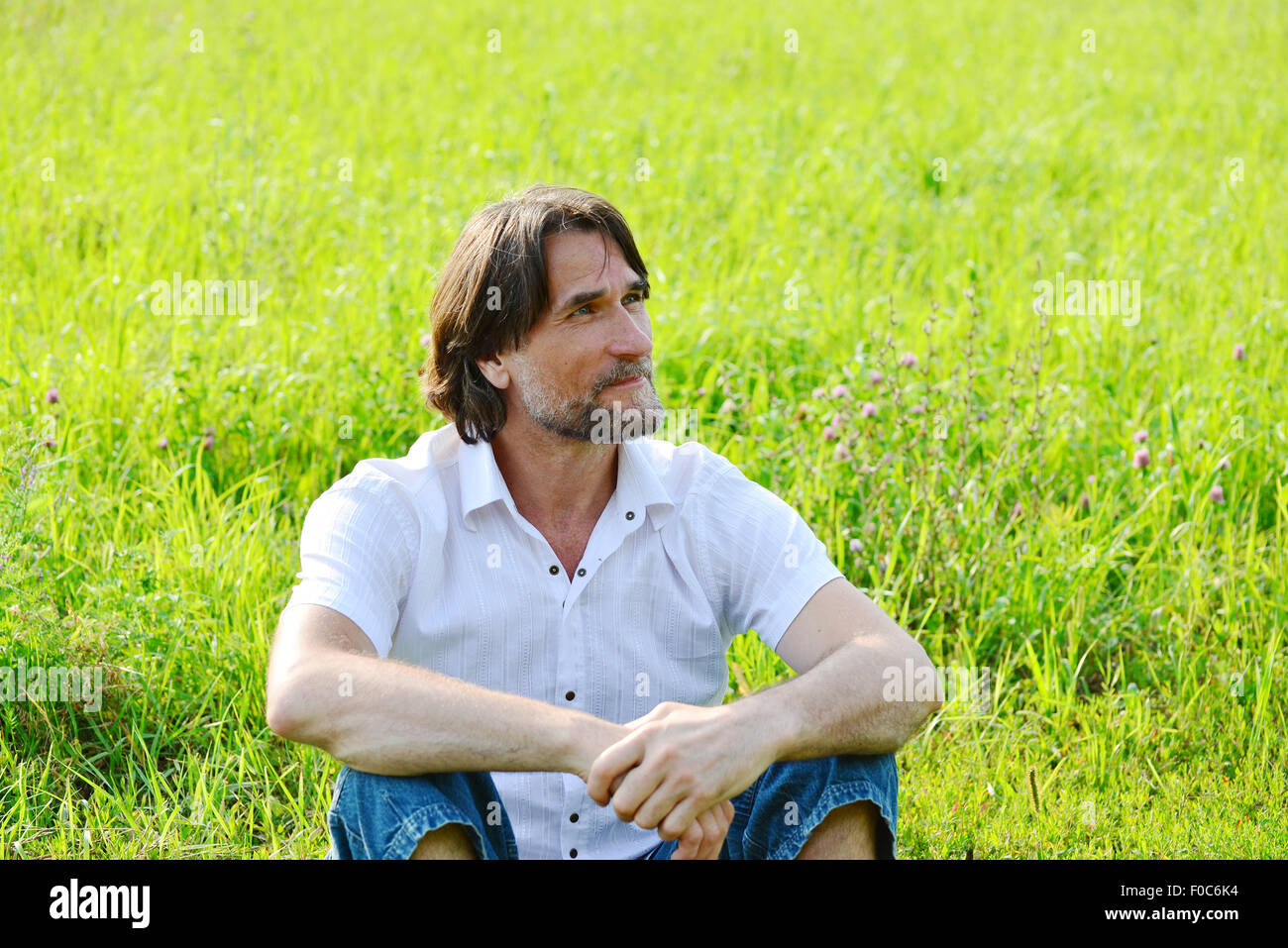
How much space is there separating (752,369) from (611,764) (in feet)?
10.9

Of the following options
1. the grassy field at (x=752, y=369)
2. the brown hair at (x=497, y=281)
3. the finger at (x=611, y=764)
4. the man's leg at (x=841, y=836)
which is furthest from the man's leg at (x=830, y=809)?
the brown hair at (x=497, y=281)

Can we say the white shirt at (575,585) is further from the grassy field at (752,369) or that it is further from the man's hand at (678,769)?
the grassy field at (752,369)

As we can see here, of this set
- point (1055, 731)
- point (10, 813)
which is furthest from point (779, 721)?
point (10, 813)

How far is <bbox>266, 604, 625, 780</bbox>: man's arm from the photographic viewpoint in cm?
245

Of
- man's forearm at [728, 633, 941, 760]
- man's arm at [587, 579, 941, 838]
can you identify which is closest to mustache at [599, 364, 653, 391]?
man's arm at [587, 579, 941, 838]

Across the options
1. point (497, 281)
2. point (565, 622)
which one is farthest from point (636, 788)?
point (497, 281)

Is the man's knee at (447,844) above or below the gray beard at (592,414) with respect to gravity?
below

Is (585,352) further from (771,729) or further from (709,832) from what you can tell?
(709,832)

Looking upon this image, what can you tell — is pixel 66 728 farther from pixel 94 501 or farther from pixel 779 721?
pixel 779 721

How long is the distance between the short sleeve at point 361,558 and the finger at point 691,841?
2.50 feet

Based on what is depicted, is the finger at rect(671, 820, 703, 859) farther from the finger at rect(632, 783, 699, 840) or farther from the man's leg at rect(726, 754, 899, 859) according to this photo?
the man's leg at rect(726, 754, 899, 859)

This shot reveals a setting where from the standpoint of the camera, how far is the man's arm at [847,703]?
256 centimetres
